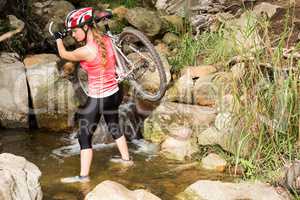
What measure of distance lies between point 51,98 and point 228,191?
3647 mm

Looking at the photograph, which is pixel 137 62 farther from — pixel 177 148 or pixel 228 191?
pixel 228 191

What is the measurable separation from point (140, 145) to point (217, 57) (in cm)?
193

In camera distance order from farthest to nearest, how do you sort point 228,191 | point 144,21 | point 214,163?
point 144,21
point 214,163
point 228,191

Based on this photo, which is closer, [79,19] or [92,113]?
[79,19]

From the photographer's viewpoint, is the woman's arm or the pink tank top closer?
the woman's arm

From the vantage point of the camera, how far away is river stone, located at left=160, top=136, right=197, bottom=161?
6.51 m

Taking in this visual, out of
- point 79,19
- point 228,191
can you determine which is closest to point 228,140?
point 228,191

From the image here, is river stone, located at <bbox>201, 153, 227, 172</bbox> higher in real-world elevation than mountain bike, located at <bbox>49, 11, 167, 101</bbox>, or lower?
lower

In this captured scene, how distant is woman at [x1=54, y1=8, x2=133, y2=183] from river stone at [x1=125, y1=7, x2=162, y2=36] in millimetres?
3920

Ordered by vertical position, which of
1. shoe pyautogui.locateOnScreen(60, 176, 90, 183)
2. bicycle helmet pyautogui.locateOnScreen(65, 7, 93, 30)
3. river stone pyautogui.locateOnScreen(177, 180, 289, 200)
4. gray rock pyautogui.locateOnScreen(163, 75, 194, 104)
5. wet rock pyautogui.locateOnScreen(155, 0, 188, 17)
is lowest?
shoe pyautogui.locateOnScreen(60, 176, 90, 183)

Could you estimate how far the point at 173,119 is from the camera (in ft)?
23.5

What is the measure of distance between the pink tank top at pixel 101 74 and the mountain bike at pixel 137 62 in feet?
1.89

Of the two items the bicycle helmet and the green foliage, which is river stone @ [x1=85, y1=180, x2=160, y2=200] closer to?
the bicycle helmet

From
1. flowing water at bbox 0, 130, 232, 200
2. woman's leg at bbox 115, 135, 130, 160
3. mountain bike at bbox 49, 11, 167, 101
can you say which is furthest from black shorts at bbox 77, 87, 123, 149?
mountain bike at bbox 49, 11, 167, 101
